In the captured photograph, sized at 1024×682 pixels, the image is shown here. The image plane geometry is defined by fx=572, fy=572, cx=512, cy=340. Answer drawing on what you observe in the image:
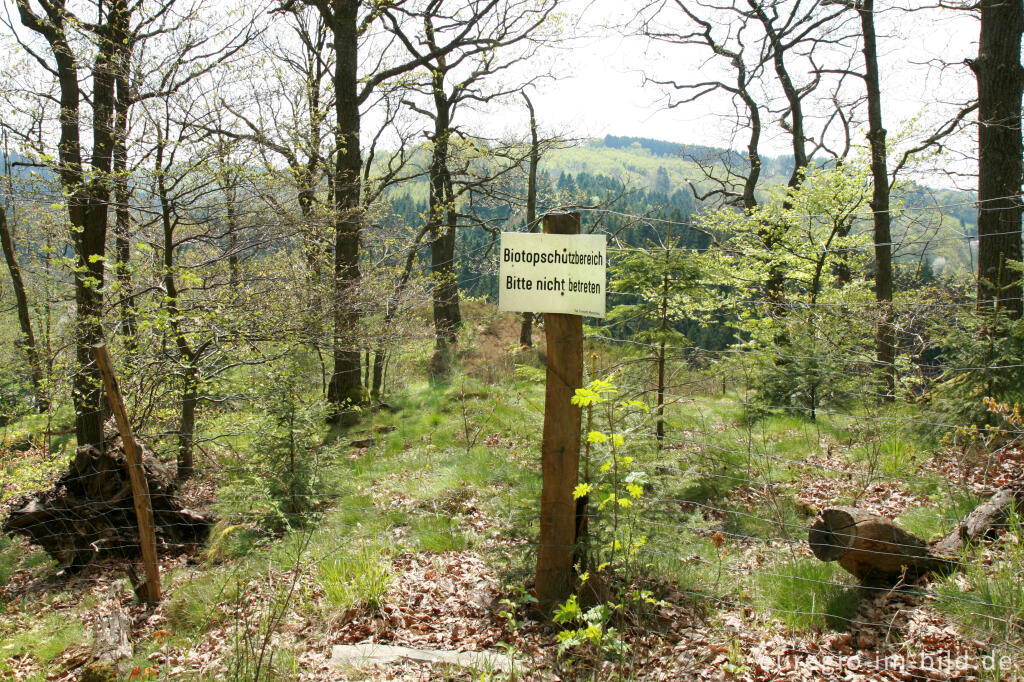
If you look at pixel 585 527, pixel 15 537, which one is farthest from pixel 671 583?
pixel 15 537

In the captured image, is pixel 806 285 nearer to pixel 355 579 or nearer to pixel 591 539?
pixel 591 539

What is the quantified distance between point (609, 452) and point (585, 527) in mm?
614

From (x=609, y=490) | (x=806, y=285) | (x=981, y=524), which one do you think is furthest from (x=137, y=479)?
(x=806, y=285)

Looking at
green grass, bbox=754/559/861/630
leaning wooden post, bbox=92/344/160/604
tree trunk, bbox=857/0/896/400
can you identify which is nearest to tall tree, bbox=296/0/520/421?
leaning wooden post, bbox=92/344/160/604

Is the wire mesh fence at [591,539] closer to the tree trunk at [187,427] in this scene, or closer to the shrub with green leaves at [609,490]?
the shrub with green leaves at [609,490]

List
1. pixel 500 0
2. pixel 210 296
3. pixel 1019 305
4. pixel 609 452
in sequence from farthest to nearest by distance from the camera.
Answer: pixel 500 0 → pixel 210 296 → pixel 1019 305 → pixel 609 452

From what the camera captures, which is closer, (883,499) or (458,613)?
(458,613)

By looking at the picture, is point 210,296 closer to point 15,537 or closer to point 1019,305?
point 15,537

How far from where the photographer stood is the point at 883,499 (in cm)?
544

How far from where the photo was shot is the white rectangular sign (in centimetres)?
361

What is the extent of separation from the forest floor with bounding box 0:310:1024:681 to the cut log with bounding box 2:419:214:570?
0.88 ft

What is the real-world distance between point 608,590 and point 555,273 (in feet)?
6.21

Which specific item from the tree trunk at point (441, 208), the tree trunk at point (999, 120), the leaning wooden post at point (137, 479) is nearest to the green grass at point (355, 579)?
the leaning wooden post at point (137, 479)

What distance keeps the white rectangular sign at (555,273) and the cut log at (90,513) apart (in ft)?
15.8
